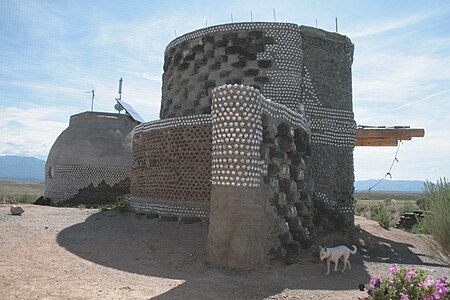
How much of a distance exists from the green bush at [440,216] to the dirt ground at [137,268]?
5.21 ft

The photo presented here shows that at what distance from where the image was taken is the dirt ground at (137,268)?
594cm

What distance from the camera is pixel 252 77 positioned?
1119 cm

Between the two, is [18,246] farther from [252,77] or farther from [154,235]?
[252,77]

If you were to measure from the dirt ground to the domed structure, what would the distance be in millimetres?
7689

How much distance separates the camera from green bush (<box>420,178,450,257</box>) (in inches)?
249

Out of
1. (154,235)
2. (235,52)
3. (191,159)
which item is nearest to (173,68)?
(235,52)

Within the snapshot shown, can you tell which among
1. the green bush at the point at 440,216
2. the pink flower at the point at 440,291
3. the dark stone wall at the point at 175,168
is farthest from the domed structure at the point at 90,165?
the pink flower at the point at 440,291

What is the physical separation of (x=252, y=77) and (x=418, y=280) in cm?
752

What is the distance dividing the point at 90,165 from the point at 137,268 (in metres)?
13.3

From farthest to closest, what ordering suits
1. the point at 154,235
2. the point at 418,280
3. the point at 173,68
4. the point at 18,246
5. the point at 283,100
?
the point at 173,68, the point at 283,100, the point at 154,235, the point at 18,246, the point at 418,280

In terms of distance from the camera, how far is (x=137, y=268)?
7387 mm

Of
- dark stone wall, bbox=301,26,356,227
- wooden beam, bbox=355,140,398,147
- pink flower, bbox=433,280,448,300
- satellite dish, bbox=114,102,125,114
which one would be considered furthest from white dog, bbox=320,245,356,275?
satellite dish, bbox=114,102,125,114

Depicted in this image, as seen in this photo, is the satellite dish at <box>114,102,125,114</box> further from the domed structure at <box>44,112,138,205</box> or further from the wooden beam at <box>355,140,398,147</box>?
the wooden beam at <box>355,140,398,147</box>

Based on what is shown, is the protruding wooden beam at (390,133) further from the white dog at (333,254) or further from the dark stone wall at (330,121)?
the white dog at (333,254)
